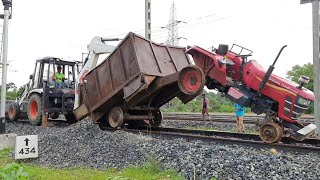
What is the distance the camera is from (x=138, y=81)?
29.1 feet

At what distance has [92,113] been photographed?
34.6ft

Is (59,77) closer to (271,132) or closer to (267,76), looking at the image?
(267,76)

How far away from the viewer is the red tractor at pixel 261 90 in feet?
23.9

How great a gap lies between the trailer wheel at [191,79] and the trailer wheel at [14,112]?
964 cm

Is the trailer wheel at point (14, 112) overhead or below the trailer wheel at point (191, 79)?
below

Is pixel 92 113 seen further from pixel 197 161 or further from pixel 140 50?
pixel 197 161

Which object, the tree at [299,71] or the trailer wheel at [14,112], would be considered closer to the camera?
the trailer wheel at [14,112]

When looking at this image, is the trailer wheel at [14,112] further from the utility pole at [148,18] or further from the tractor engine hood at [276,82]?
the tractor engine hood at [276,82]

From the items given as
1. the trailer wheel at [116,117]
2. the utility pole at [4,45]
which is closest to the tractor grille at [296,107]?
the trailer wheel at [116,117]

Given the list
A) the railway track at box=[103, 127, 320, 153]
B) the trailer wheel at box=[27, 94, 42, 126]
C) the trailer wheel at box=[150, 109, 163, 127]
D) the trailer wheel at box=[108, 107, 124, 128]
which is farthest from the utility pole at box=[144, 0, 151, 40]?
the trailer wheel at box=[27, 94, 42, 126]

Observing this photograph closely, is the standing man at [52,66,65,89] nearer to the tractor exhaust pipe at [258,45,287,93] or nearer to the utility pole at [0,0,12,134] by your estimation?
the utility pole at [0,0,12,134]

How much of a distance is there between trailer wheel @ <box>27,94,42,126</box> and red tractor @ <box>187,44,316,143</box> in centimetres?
739

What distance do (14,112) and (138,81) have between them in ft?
28.8

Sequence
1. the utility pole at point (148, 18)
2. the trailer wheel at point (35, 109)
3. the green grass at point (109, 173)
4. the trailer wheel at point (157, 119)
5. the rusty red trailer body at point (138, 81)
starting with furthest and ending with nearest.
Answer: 1. the trailer wheel at point (35, 109)
2. the utility pole at point (148, 18)
3. the trailer wheel at point (157, 119)
4. the rusty red trailer body at point (138, 81)
5. the green grass at point (109, 173)
